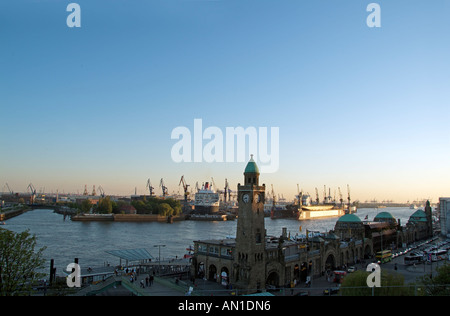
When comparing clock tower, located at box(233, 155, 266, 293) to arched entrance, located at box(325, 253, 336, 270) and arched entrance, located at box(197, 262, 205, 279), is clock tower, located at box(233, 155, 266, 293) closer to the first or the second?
arched entrance, located at box(197, 262, 205, 279)

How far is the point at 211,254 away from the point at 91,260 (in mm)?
25252

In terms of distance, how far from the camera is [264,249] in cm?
3903

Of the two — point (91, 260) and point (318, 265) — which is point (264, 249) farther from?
point (91, 260)

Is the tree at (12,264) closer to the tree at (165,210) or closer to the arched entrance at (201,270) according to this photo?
the arched entrance at (201,270)

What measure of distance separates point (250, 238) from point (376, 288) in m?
15.6

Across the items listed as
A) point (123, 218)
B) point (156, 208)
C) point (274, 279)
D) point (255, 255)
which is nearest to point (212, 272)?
point (255, 255)

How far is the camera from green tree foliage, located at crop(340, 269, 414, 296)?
952 inches

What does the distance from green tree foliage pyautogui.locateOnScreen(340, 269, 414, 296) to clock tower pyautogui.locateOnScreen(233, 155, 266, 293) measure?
1218 centimetres

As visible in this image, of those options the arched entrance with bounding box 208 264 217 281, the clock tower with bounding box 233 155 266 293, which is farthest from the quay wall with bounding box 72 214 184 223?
the clock tower with bounding box 233 155 266 293

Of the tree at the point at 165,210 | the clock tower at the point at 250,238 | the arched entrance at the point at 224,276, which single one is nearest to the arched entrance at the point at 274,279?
the clock tower at the point at 250,238
